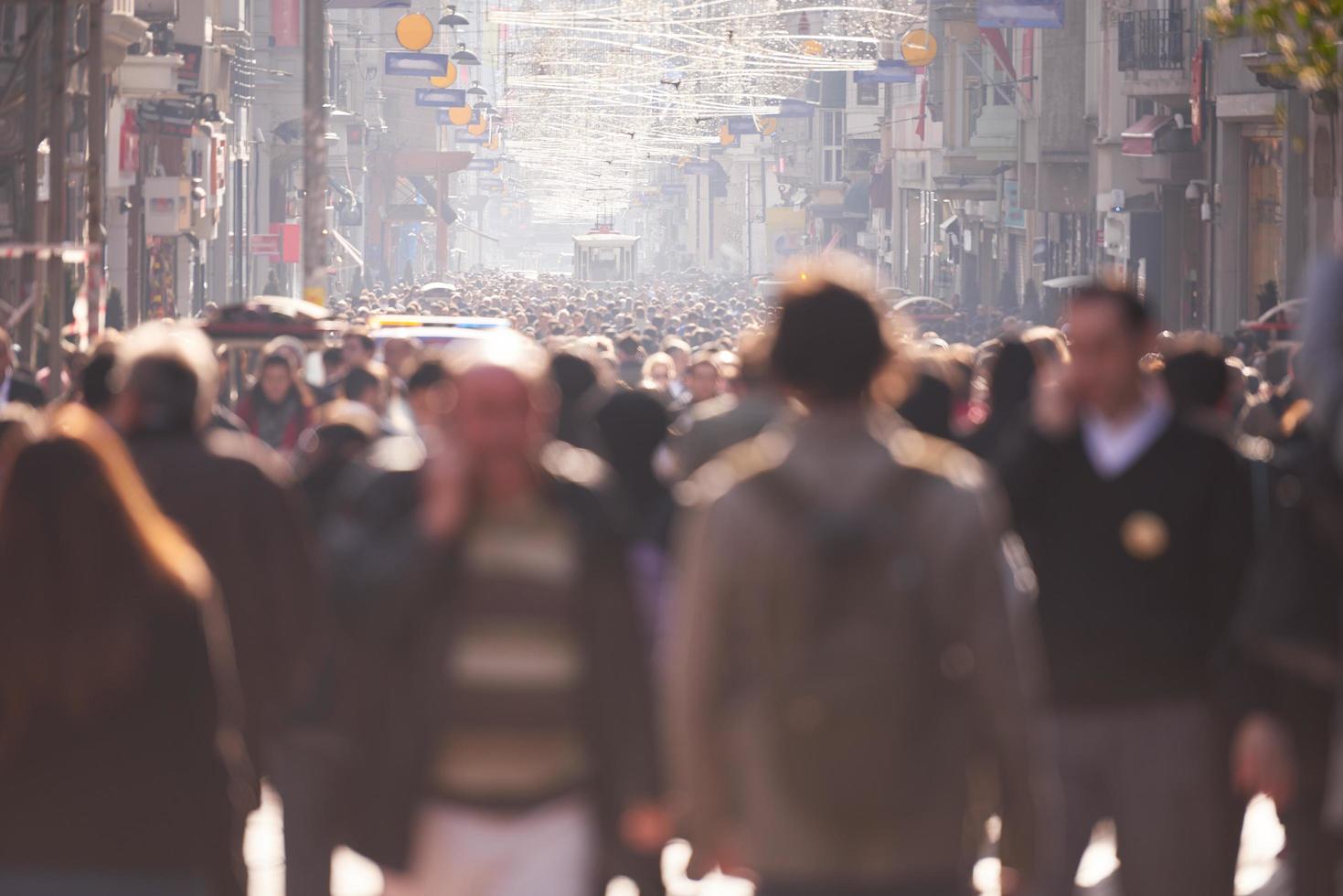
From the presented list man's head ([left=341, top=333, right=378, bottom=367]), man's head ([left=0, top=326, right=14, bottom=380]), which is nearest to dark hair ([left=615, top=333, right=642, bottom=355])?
man's head ([left=341, top=333, right=378, bottom=367])

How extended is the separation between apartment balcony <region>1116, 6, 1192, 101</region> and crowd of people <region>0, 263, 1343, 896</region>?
37349 mm

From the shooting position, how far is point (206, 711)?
14.8 ft

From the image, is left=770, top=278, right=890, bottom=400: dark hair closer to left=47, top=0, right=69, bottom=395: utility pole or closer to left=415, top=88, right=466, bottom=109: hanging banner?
left=47, top=0, right=69, bottom=395: utility pole

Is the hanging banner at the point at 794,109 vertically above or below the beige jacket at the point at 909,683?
above

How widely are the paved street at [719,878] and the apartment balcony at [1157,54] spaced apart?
33.9m

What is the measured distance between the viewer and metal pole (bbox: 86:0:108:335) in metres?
21.5

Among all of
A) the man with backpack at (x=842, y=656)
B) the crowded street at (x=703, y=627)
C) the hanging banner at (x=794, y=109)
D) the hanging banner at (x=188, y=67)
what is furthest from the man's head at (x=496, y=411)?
the hanging banner at (x=794, y=109)

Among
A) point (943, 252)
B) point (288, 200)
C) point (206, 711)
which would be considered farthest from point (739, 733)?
point (943, 252)

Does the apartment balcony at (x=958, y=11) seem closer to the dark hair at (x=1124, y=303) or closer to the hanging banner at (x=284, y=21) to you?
the hanging banner at (x=284, y=21)

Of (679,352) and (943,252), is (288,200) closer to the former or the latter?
(943,252)

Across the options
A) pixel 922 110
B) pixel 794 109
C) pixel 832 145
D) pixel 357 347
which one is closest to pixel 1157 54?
pixel 357 347

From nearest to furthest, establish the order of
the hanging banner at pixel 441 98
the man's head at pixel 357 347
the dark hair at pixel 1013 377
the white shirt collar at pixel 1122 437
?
1. the white shirt collar at pixel 1122 437
2. the dark hair at pixel 1013 377
3. the man's head at pixel 357 347
4. the hanging banner at pixel 441 98

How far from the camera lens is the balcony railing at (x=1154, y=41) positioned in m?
43.0

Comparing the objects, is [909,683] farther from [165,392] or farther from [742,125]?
[742,125]
